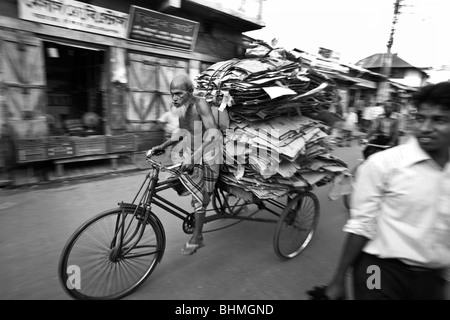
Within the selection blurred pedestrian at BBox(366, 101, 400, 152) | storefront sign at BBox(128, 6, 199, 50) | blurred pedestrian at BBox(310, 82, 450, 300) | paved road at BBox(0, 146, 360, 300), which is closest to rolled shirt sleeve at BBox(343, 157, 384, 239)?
blurred pedestrian at BBox(310, 82, 450, 300)

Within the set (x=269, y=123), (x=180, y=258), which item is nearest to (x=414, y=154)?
(x=269, y=123)

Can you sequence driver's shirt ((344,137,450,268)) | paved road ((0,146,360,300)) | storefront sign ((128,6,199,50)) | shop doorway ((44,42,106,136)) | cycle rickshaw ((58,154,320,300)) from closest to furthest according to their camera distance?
driver's shirt ((344,137,450,268)) → cycle rickshaw ((58,154,320,300)) → paved road ((0,146,360,300)) → storefront sign ((128,6,199,50)) → shop doorway ((44,42,106,136))

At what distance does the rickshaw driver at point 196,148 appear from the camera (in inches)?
98.5

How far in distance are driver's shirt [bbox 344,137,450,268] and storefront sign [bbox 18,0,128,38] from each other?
239 inches

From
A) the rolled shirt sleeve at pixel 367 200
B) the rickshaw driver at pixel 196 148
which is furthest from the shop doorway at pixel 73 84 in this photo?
the rolled shirt sleeve at pixel 367 200

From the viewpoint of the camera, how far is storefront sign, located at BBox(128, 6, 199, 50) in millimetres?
6348

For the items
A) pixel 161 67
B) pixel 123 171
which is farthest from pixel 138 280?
pixel 161 67

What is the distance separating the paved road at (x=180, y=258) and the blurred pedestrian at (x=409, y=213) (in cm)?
121

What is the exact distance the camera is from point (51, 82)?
27.3 feet

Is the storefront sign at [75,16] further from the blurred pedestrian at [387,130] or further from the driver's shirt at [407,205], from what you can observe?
the driver's shirt at [407,205]

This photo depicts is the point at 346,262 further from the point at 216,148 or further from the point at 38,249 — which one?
the point at 38,249

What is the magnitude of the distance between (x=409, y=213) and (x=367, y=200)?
18 centimetres

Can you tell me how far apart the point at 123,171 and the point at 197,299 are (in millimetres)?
4462

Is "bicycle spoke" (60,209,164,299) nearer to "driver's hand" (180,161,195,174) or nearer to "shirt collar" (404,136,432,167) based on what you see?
"driver's hand" (180,161,195,174)
